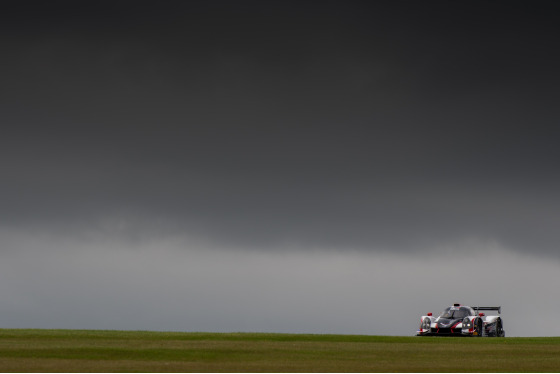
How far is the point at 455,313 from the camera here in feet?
211

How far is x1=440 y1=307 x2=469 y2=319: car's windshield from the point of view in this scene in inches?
2525

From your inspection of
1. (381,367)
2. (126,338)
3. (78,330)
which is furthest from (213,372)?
(78,330)

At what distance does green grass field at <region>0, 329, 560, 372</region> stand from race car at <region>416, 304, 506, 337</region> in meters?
8.24

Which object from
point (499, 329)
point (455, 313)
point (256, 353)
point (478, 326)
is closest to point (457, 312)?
point (455, 313)

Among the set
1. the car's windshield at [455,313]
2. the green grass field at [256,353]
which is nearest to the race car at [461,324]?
the car's windshield at [455,313]

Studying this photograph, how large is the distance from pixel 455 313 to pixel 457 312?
7.1 inches

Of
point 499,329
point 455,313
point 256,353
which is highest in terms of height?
point 455,313

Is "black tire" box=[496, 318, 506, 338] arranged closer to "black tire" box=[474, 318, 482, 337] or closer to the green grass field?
"black tire" box=[474, 318, 482, 337]

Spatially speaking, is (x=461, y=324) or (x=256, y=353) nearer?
(x=256, y=353)

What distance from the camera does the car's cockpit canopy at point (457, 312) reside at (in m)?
64.1

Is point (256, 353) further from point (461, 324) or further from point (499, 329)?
point (499, 329)

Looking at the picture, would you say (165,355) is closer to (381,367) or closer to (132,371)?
(132,371)

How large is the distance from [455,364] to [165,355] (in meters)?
12.2

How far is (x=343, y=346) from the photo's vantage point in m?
45.5
